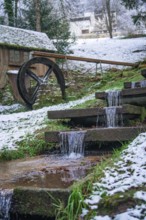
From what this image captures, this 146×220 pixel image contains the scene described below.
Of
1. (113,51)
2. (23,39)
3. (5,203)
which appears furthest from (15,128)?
(113,51)

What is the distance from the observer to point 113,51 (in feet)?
83.9

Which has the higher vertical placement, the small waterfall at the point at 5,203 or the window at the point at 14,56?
the window at the point at 14,56

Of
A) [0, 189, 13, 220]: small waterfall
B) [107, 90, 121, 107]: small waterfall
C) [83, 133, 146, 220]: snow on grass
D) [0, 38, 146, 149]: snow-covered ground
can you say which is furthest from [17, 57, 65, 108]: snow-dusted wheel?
[0, 189, 13, 220]: small waterfall

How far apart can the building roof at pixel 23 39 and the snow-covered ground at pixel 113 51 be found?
264 centimetres

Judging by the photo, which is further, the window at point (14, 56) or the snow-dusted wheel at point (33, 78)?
the window at point (14, 56)

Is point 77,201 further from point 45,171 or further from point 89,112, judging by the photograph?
point 89,112

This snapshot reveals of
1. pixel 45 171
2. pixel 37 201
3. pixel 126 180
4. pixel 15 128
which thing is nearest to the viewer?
pixel 126 180

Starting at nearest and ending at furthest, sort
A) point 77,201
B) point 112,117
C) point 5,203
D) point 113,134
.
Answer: point 77,201 < point 5,203 < point 113,134 < point 112,117

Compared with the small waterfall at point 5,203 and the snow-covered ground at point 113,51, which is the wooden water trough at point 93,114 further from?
the snow-covered ground at point 113,51

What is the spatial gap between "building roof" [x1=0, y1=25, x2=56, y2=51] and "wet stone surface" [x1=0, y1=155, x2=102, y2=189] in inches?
526

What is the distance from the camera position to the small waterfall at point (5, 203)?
346 cm

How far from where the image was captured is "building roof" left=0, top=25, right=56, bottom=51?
18.8 m

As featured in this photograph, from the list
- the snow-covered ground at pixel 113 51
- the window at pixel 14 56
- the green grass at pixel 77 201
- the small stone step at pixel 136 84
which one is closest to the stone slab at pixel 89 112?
the small stone step at pixel 136 84

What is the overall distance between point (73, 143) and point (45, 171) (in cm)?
135
